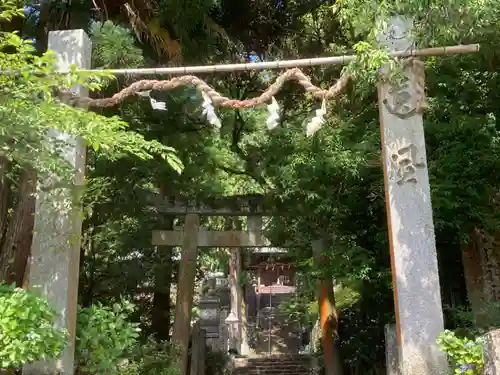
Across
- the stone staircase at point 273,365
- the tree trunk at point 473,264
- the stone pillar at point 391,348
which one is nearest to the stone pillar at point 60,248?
the stone pillar at point 391,348

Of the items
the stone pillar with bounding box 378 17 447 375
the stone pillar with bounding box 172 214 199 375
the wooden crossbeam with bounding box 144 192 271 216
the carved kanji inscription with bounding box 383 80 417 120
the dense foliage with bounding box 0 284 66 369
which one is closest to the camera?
the dense foliage with bounding box 0 284 66 369

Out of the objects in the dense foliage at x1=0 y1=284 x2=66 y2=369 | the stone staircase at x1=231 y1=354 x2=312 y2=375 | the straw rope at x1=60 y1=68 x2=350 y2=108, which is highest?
the straw rope at x1=60 y1=68 x2=350 y2=108

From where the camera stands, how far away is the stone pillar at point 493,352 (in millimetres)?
3057

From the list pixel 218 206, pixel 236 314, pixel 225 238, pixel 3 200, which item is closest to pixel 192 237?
pixel 225 238

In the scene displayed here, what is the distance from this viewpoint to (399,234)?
4453 mm

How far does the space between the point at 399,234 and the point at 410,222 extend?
0.14 meters

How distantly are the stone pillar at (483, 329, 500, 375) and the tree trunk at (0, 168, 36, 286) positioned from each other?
4.36 metres

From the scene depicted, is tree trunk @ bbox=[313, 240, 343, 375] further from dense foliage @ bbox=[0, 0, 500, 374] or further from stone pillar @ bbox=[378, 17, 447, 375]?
stone pillar @ bbox=[378, 17, 447, 375]

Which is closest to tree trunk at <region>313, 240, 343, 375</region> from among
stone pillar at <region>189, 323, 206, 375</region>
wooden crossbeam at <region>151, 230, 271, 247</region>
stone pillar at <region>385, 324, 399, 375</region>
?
wooden crossbeam at <region>151, 230, 271, 247</region>

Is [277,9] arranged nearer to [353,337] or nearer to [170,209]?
[170,209]

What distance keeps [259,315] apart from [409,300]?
1926 cm

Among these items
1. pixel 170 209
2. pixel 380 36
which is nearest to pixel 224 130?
pixel 170 209

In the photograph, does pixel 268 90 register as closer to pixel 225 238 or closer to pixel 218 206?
pixel 218 206

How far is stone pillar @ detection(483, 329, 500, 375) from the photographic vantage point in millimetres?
3057
